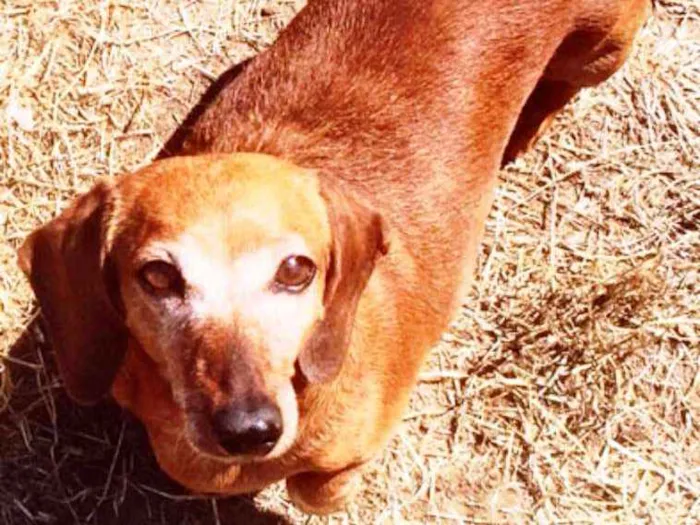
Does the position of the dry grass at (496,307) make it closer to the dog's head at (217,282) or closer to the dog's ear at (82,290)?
the dog's ear at (82,290)

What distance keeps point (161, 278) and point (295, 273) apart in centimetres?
38

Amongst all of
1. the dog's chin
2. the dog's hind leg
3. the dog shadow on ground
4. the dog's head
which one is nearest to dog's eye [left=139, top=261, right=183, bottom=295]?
the dog's head

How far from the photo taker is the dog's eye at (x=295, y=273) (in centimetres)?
365

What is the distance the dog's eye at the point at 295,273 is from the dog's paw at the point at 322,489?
109cm

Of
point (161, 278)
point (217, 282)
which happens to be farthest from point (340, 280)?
point (161, 278)

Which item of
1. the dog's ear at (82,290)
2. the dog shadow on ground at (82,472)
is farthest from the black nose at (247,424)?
the dog shadow on ground at (82,472)

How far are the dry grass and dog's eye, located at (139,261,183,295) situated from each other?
65.7 inches

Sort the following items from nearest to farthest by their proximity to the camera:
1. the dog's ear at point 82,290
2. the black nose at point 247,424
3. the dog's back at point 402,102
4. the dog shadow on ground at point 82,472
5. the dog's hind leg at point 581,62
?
the black nose at point 247,424
the dog's ear at point 82,290
the dog's back at point 402,102
the dog's hind leg at point 581,62
the dog shadow on ground at point 82,472

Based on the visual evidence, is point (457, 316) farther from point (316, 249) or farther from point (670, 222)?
point (316, 249)

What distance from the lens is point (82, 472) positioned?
520cm

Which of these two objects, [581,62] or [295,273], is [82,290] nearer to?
[295,273]

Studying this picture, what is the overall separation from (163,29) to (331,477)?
2372 millimetres

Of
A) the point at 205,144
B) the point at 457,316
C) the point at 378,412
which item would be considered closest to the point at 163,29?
the point at 205,144

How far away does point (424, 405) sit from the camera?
5496mm
